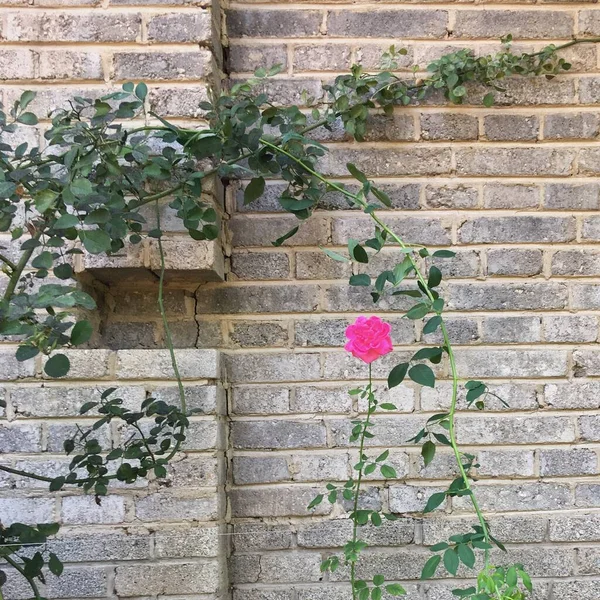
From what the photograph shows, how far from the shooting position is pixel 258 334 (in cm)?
158

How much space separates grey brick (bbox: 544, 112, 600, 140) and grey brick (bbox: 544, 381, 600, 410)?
68 centimetres

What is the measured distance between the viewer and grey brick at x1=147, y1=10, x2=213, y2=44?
141 cm

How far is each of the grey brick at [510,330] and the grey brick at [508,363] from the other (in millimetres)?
32

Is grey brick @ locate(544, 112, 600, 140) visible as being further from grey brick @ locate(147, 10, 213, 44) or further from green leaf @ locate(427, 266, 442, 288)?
grey brick @ locate(147, 10, 213, 44)

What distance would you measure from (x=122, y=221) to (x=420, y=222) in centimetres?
82

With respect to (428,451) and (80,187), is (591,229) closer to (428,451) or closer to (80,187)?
(428,451)

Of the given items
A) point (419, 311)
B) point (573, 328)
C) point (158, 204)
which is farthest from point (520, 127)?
point (158, 204)

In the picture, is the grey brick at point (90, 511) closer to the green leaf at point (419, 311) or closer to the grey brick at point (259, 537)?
the grey brick at point (259, 537)

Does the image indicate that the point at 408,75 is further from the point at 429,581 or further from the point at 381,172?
the point at 429,581

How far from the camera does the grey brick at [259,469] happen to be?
157 centimetres

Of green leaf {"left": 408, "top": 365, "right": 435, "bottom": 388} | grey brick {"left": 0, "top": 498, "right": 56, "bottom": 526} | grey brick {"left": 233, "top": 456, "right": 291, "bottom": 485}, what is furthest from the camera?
grey brick {"left": 233, "top": 456, "right": 291, "bottom": 485}

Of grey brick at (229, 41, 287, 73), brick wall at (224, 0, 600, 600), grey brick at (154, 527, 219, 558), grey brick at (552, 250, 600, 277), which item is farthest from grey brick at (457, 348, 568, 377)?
grey brick at (229, 41, 287, 73)

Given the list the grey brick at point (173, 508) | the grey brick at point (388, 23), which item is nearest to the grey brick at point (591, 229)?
the grey brick at point (388, 23)

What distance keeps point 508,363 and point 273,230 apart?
0.73 meters
